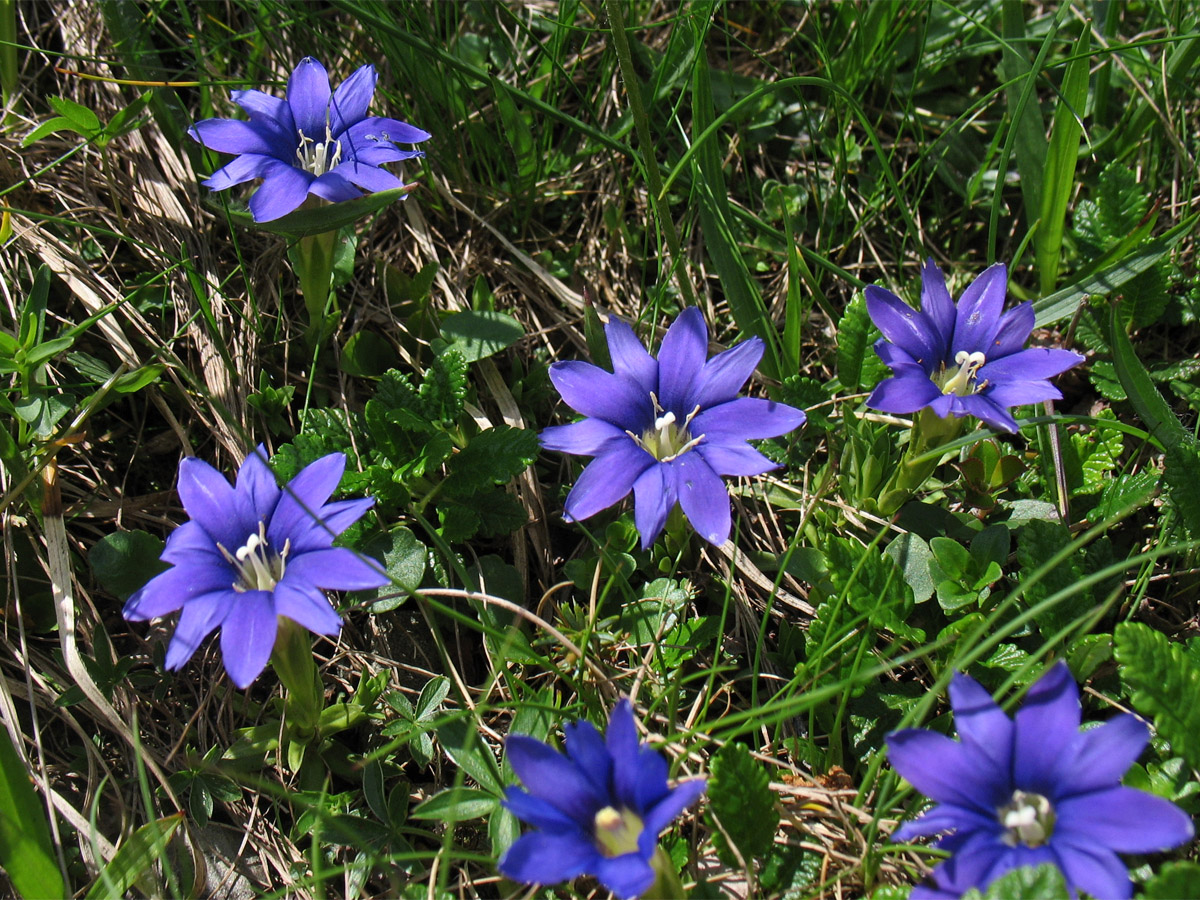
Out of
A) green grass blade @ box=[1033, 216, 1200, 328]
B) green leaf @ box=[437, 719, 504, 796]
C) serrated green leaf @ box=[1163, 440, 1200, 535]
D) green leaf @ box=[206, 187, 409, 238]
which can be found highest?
green leaf @ box=[206, 187, 409, 238]

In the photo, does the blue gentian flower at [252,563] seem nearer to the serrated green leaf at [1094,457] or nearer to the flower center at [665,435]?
the flower center at [665,435]

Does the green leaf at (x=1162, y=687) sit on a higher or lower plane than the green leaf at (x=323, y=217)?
lower

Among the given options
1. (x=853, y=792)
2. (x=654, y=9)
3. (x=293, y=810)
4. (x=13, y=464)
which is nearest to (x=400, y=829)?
(x=293, y=810)

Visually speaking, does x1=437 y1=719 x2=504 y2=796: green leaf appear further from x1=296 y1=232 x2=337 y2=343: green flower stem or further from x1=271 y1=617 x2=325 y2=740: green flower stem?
x1=296 y1=232 x2=337 y2=343: green flower stem

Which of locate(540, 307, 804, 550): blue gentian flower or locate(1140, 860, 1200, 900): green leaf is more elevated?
locate(540, 307, 804, 550): blue gentian flower

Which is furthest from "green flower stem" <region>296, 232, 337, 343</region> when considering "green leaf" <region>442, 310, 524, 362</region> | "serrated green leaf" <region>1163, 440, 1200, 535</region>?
"serrated green leaf" <region>1163, 440, 1200, 535</region>

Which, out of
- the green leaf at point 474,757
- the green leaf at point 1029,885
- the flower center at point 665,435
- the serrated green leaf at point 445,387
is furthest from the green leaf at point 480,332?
the green leaf at point 1029,885
